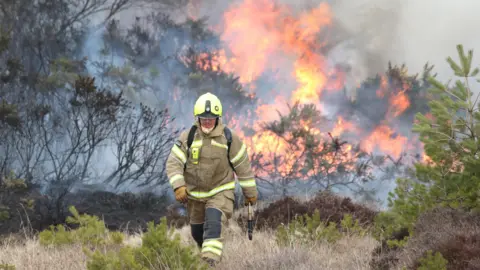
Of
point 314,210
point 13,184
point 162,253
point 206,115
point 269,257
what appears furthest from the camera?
point 13,184

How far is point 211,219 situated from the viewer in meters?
4.48

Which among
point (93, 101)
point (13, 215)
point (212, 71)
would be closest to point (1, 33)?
point (93, 101)

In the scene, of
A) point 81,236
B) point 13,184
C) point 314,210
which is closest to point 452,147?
point 314,210

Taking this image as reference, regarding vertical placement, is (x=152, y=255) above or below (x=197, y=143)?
below

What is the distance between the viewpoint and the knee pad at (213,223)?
443cm

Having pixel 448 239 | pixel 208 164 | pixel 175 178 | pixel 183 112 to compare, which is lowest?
pixel 448 239

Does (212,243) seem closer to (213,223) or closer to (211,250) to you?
Answer: (211,250)

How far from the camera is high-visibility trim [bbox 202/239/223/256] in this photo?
4307 mm

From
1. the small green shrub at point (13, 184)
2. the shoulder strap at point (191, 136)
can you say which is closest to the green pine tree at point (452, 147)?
the shoulder strap at point (191, 136)

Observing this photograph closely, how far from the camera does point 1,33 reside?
10883 mm

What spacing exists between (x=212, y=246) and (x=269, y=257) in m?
0.64

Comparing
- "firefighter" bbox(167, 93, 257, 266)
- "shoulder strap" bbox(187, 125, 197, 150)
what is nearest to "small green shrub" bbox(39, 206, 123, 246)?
"firefighter" bbox(167, 93, 257, 266)

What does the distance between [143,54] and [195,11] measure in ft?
10.3

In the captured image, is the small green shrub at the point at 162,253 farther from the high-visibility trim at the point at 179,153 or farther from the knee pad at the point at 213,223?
the high-visibility trim at the point at 179,153
